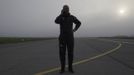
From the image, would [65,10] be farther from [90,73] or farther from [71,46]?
[90,73]

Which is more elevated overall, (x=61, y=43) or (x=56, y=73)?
(x=61, y=43)

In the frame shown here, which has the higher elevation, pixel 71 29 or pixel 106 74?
pixel 71 29

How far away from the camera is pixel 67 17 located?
25.0 feet

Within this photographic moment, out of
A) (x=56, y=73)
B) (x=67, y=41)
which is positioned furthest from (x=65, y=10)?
(x=56, y=73)

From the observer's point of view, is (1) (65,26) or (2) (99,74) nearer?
(2) (99,74)

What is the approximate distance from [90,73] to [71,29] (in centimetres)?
135

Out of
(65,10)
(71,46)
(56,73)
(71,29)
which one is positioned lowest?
(56,73)

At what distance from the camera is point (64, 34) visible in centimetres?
761

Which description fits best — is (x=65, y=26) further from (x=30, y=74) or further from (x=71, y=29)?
(x=30, y=74)

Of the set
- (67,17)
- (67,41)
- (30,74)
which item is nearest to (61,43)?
(67,41)

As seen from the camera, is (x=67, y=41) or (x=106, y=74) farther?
(x=67, y=41)

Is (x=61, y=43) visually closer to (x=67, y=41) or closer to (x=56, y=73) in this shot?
(x=67, y=41)

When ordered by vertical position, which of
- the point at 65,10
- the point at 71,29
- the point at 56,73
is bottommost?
the point at 56,73

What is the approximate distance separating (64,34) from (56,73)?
110 cm
